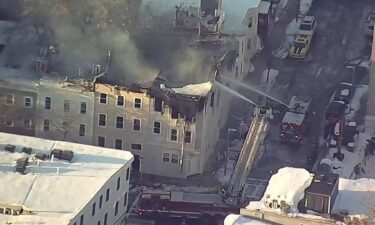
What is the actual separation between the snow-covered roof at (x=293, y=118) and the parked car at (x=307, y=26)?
11.1 m

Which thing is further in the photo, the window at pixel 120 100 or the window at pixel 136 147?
the window at pixel 136 147

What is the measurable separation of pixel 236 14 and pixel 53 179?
70.9 ft

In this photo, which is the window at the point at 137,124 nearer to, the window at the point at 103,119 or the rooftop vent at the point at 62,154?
the window at the point at 103,119

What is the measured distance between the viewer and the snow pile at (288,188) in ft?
149

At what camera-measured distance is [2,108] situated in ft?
195

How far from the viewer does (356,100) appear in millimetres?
67250

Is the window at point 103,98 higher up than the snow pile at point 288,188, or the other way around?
the window at point 103,98

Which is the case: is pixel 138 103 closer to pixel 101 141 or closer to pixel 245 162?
pixel 101 141

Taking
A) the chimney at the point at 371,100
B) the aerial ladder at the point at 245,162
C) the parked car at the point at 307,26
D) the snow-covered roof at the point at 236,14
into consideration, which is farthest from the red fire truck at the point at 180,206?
the parked car at the point at 307,26

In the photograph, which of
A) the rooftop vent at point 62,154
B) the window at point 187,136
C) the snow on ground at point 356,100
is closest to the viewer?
the rooftop vent at point 62,154

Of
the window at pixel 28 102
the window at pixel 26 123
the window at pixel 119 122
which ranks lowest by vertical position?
the window at pixel 26 123

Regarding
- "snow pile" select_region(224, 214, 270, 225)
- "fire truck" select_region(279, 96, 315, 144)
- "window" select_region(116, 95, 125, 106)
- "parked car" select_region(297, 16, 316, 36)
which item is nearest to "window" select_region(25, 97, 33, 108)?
"window" select_region(116, 95, 125, 106)

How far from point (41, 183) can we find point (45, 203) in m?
1.63

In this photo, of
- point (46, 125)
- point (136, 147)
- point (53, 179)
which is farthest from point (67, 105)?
point (53, 179)
